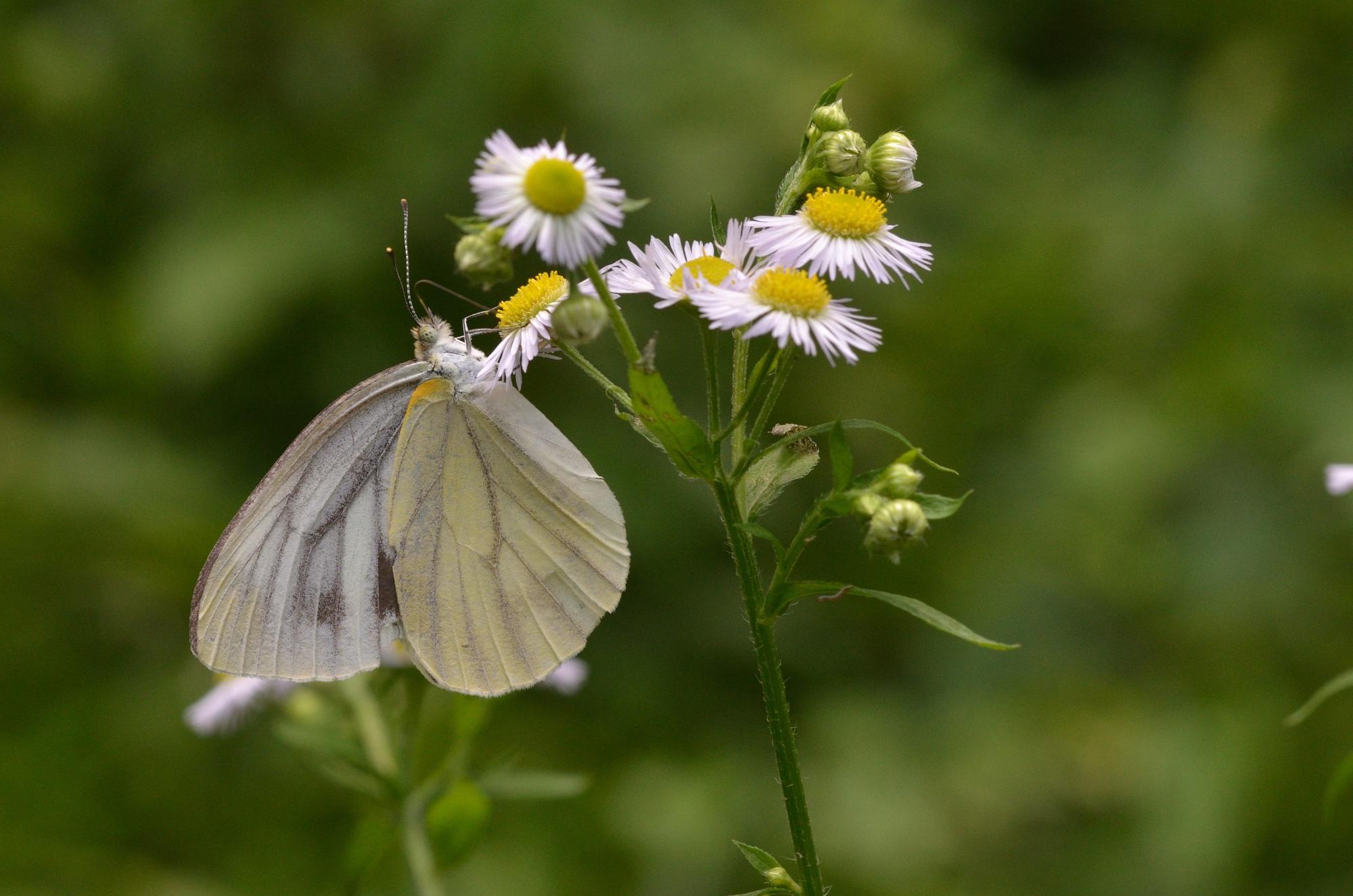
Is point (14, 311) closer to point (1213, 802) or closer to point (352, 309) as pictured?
point (352, 309)

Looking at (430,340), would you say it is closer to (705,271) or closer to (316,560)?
(316,560)

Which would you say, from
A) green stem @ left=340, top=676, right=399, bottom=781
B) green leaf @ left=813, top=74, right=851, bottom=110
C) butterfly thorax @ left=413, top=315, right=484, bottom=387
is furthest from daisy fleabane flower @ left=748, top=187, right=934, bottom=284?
green stem @ left=340, top=676, right=399, bottom=781

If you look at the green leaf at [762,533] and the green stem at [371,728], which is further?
the green stem at [371,728]

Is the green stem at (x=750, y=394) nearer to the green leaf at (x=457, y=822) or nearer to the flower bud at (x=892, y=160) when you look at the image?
the flower bud at (x=892, y=160)

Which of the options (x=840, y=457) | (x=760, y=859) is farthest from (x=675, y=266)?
(x=760, y=859)

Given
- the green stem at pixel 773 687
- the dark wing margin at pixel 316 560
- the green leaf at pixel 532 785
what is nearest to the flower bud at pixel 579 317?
the green stem at pixel 773 687

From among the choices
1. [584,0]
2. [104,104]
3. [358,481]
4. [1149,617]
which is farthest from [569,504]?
[104,104]
